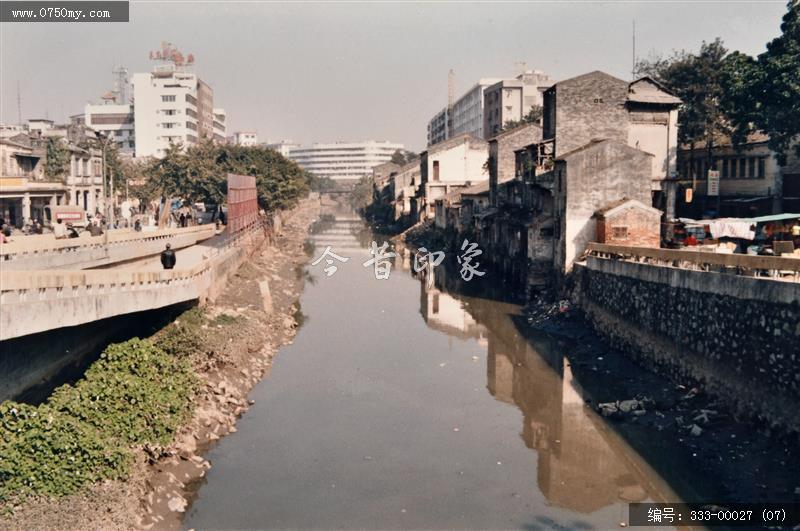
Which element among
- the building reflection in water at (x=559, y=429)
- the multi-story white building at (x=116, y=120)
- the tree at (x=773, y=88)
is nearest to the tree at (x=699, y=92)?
the tree at (x=773, y=88)

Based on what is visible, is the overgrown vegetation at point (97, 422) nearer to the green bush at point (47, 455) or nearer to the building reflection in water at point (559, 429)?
the green bush at point (47, 455)

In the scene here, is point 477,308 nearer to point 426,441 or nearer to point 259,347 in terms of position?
point 259,347

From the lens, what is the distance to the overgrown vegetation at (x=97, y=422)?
13.1 metres

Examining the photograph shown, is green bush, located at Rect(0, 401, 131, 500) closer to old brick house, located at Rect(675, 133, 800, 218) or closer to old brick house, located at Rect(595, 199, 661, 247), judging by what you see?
old brick house, located at Rect(595, 199, 661, 247)

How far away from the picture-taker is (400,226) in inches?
3782

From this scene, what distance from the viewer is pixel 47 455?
43.6 feet

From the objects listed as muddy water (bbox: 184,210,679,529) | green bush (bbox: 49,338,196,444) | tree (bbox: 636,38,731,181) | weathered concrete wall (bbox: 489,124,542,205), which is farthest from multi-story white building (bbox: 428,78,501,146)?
green bush (bbox: 49,338,196,444)

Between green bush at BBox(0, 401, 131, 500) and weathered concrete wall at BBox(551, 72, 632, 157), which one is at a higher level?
weathered concrete wall at BBox(551, 72, 632, 157)

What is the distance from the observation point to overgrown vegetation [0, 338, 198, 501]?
43.1ft

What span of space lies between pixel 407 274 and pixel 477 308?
1629cm

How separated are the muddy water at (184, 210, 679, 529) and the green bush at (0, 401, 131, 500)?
2.31 m

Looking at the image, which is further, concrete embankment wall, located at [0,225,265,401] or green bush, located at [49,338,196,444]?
green bush, located at [49,338,196,444]

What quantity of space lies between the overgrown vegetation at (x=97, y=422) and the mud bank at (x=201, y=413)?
1.10 ft

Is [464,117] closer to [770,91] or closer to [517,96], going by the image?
[517,96]
